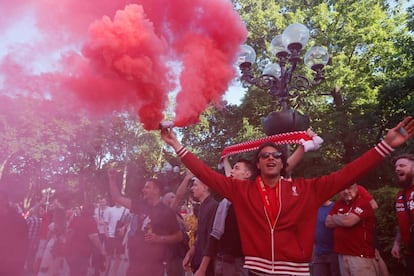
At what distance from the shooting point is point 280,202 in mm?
3066

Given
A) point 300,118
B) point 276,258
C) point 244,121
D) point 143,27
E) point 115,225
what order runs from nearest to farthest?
point 276,258 < point 143,27 < point 300,118 < point 115,225 < point 244,121

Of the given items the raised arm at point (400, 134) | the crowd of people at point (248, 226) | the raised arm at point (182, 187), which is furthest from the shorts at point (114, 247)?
the raised arm at point (400, 134)

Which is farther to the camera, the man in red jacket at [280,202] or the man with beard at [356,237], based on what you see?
the man with beard at [356,237]

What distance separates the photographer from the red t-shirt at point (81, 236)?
7816mm

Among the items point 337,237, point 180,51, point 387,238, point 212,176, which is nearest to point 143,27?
point 180,51

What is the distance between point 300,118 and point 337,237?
2264 mm

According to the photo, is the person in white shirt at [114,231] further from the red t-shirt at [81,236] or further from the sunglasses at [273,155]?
the sunglasses at [273,155]

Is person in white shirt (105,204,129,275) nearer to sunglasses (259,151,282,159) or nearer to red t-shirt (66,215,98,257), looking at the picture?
red t-shirt (66,215,98,257)

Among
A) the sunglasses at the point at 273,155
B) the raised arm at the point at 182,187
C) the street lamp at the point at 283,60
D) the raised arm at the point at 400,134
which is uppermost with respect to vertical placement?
the street lamp at the point at 283,60

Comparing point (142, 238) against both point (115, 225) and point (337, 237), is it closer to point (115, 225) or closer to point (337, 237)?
point (337, 237)

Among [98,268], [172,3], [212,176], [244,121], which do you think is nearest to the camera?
[212,176]

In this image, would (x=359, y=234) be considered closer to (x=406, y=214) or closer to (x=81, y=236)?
(x=406, y=214)

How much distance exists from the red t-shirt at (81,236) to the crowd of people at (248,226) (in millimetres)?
19

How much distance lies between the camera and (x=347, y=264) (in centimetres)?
493
